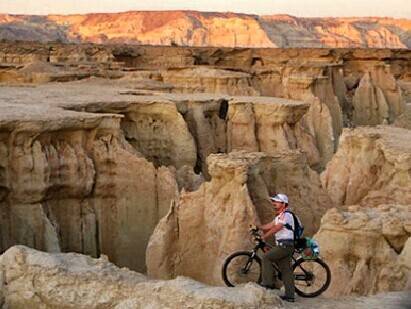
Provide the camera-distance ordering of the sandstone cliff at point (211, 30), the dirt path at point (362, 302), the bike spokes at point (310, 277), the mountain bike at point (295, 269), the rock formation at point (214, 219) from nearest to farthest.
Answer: the dirt path at point (362, 302) < the mountain bike at point (295, 269) < the bike spokes at point (310, 277) < the rock formation at point (214, 219) < the sandstone cliff at point (211, 30)

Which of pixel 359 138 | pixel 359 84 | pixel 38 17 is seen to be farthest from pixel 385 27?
pixel 359 138

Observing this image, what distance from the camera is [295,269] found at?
8.98 m

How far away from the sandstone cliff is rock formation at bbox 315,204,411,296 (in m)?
94.9

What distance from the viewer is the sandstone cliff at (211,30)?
351 feet

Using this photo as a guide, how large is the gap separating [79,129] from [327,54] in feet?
117

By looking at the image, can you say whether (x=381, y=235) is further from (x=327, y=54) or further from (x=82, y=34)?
(x=82, y=34)

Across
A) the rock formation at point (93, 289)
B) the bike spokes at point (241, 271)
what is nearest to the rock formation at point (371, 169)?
the bike spokes at point (241, 271)

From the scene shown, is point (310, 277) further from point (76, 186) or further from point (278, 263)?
point (76, 186)

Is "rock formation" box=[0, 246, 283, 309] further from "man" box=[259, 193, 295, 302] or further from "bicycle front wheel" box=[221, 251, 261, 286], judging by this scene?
"bicycle front wheel" box=[221, 251, 261, 286]

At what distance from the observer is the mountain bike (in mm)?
8062

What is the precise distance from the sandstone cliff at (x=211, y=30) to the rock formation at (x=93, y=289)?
97198 mm

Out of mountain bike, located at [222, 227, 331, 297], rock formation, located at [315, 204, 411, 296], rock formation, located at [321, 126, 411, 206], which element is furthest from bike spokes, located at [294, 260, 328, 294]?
rock formation, located at [321, 126, 411, 206]

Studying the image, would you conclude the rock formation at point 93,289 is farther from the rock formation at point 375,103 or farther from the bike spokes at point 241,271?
the rock formation at point 375,103

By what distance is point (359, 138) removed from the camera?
48.3 feet
